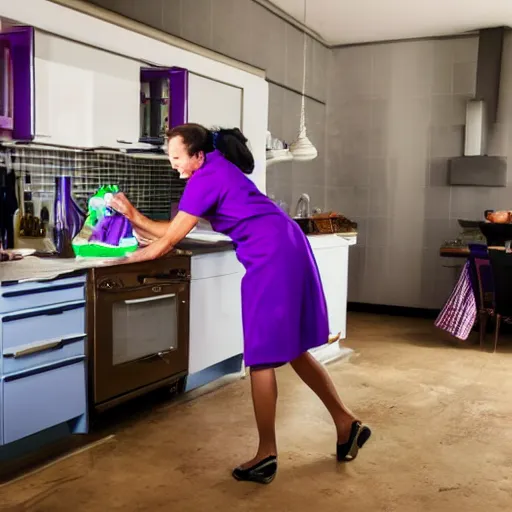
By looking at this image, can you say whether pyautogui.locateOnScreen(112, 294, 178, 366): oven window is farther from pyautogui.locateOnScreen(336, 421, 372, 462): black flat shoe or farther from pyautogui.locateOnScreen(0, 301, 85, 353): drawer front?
pyautogui.locateOnScreen(336, 421, 372, 462): black flat shoe

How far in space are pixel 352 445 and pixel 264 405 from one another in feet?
1.61

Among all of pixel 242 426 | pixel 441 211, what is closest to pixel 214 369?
pixel 242 426

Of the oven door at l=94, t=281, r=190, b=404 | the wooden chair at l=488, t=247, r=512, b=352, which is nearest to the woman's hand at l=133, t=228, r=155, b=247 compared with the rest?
the oven door at l=94, t=281, r=190, b=404

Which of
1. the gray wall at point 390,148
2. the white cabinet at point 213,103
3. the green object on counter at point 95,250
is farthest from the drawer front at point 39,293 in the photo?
the gray wall at point 390,148

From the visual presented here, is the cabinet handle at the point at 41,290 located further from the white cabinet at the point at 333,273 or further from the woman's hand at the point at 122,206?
the white cabinet at the point at 333,273

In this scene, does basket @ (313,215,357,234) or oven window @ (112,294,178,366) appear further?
basket @ (313,215,357,234)

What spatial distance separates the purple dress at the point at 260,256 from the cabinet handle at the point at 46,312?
62cm

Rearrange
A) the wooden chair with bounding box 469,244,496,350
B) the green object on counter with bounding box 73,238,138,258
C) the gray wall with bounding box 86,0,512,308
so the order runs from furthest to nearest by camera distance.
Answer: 1. the gray wall with bounding box 86,0,512,308
2. the wooden chair with bounding box 469,244,496,350
3. the green object on counter with bounding box 73,238,138,258

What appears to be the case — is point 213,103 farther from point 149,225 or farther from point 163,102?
point 149,225

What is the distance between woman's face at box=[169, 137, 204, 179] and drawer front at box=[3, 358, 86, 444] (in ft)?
3.05

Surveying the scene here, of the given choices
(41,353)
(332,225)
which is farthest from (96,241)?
(332,225)

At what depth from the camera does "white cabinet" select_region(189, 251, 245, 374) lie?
3529 mm

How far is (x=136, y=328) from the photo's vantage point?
123 inches

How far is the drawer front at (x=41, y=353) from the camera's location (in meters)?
2.48
